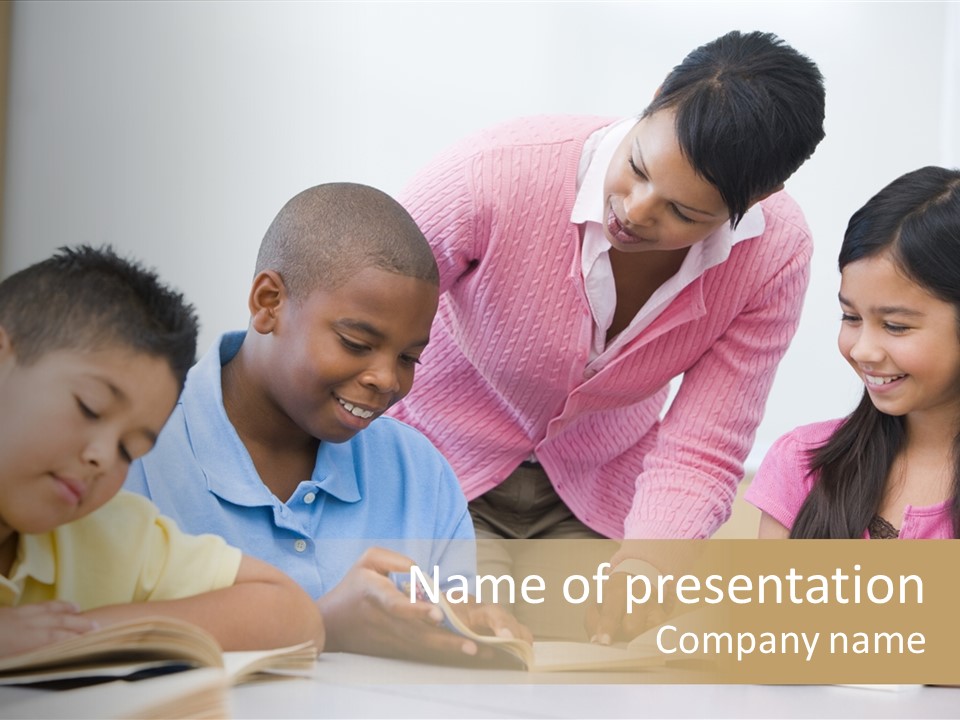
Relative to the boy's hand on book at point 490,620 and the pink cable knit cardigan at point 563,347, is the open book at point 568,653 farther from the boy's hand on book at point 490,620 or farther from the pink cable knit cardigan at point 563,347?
the pink cable knit cardigan at point 563,347

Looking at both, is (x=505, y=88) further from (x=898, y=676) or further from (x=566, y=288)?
(x=898, y=676)

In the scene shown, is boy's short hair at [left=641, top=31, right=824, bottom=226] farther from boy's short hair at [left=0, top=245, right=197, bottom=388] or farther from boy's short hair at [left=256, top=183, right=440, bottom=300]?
boy's short hair at [left=0, top=245, right=197, bottom=388]

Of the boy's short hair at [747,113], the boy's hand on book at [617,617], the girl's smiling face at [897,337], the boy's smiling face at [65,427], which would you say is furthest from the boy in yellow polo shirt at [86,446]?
the girl's smiling face at [897,337]

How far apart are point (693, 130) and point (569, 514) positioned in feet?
1.22

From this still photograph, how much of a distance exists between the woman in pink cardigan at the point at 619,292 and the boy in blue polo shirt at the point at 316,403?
0.44 ft

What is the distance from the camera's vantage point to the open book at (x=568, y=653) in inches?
24.0

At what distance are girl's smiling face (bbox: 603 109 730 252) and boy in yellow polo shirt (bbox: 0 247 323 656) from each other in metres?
0.34

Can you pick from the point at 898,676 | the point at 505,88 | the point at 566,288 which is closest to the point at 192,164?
the point at 505,88

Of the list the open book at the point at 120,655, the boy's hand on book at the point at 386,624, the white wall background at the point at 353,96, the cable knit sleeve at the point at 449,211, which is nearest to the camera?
the open book at the point at 120,655

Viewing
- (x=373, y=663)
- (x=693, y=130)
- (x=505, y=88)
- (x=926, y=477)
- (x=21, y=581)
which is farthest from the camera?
(x=505, y=88)

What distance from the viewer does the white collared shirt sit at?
32.5 inches

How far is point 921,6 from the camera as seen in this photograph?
3.18ft

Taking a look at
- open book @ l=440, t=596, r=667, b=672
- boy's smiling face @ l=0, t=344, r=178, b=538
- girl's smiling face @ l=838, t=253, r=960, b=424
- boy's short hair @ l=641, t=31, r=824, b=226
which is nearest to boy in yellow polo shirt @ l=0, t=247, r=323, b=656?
boy's smiling face @ l=0, t=344, r=178, b=538

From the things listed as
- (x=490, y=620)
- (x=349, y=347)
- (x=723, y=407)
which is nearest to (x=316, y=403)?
(x=349, y=347)
